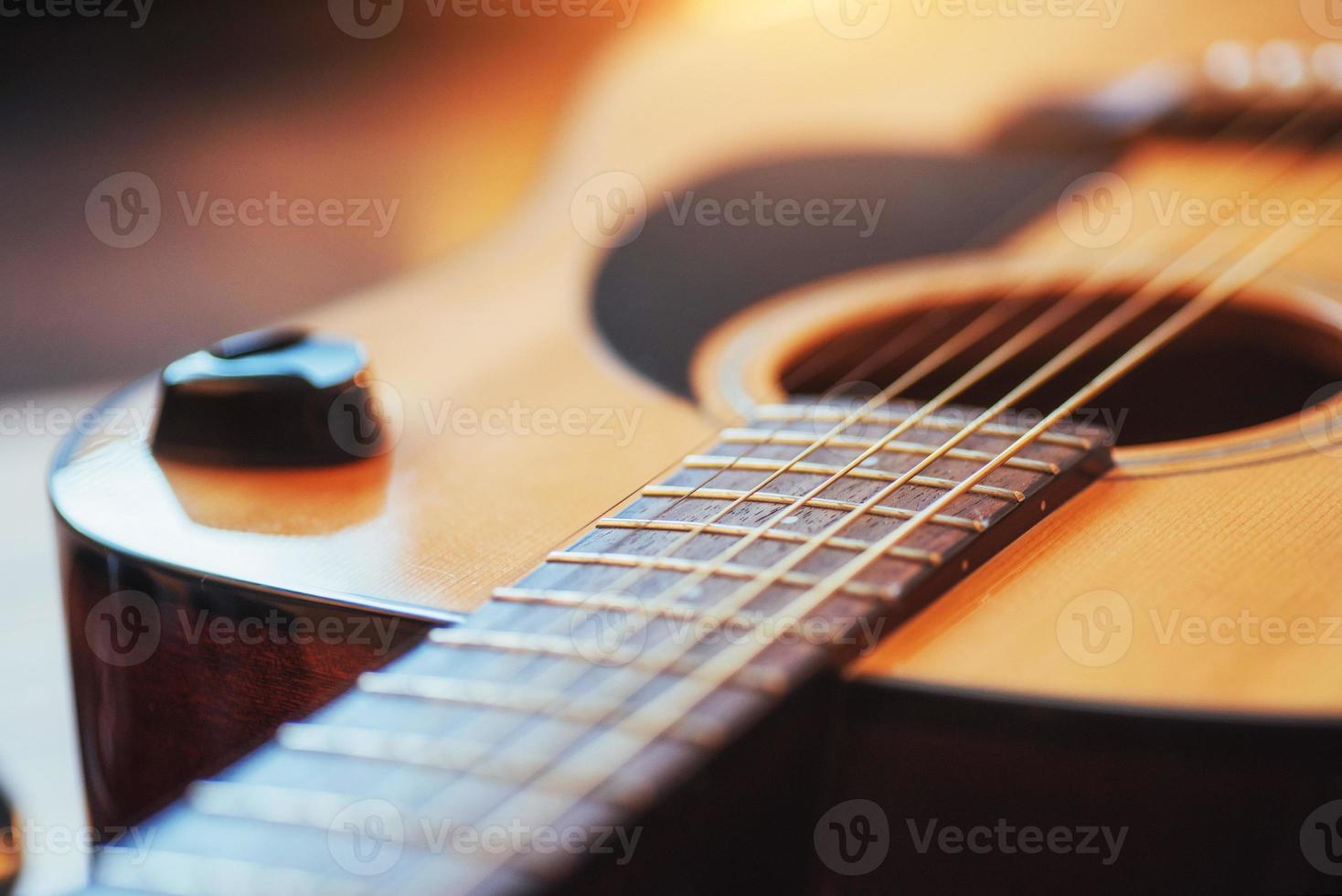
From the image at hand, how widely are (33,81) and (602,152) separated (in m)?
1.32

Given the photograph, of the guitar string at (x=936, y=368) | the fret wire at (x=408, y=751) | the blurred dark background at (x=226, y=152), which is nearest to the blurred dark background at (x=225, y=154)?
the blurred dark background at (x=226, y=152)

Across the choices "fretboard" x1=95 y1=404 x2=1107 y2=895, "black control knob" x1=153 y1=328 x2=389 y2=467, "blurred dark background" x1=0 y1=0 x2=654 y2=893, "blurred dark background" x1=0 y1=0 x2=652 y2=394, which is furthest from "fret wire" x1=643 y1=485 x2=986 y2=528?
"blurred dark background" x1=0 y1=0 x2=652 y2=394

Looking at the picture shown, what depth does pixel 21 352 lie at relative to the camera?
1481mm

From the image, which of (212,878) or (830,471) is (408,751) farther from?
(830,471)

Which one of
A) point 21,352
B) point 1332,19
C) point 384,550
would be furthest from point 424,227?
point 384,550

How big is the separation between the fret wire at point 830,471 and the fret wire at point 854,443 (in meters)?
0.02

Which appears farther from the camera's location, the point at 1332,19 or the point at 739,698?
the point at 1332,19

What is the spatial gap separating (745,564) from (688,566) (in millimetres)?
19

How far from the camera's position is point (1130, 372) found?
75 centimetres

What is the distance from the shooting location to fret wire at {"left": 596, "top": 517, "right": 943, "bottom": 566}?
16.1 inches

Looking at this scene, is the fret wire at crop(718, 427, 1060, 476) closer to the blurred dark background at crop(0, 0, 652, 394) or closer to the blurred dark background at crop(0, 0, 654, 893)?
the blurred dark background at crop(0, 0, 654, 893)

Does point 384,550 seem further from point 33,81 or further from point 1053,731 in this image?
point 33,81

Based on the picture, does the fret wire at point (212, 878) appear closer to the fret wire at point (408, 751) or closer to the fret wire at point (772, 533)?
the fret wire at point (408, 751)

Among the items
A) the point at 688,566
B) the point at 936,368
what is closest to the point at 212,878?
the point at 688,566
